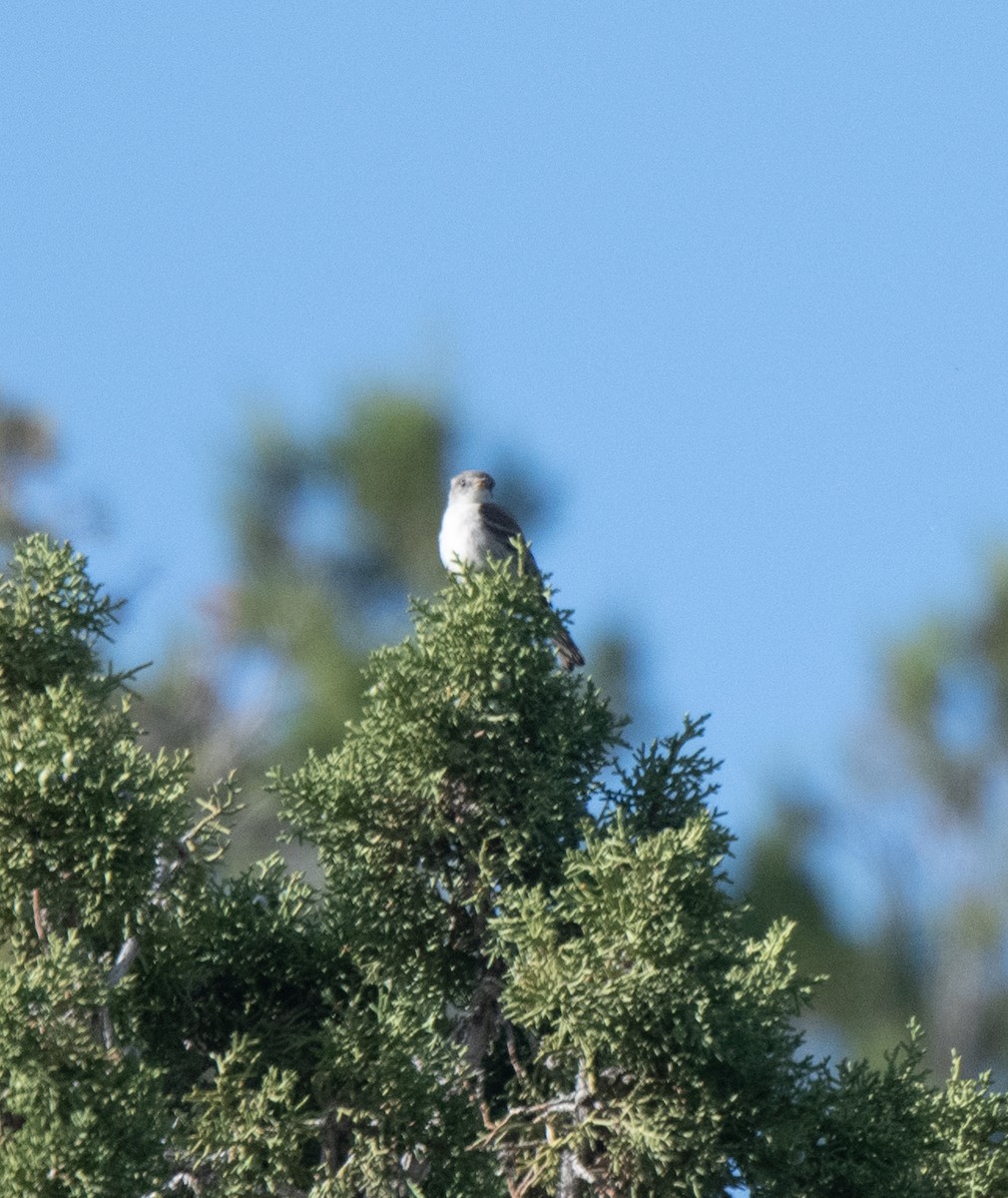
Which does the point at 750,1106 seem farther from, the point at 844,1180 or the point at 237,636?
the point at 237,636

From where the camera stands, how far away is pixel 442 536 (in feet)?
34.2

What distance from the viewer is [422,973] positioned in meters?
5.79

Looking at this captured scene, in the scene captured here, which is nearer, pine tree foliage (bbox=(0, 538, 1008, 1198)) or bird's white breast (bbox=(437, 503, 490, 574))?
pine tree foliage (bbox=(0, 538, 1008, 1198))

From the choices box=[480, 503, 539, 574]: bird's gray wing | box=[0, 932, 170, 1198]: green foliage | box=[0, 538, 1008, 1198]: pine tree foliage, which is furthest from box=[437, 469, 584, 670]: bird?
box=[0, 932, 170, 1198]: green foliage

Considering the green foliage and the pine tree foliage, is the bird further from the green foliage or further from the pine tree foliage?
the green foliage

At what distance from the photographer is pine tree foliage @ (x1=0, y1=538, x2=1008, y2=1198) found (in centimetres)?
507

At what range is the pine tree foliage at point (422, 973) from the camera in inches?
199

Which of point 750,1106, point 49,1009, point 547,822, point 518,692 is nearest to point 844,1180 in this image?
point 750,1106

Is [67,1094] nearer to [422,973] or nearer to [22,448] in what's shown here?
[422,973]

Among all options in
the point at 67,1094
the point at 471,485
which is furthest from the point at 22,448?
the point at 67,1094

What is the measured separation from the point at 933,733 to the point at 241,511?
6579 millimetres

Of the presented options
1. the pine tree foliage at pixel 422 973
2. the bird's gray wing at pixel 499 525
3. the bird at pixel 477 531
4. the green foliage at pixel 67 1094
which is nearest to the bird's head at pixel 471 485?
the bird at pixel 477 531

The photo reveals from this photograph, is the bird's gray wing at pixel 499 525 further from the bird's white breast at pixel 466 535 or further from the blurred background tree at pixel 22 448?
the blurred background tree at pixel 22 448

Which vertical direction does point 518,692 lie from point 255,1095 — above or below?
above
